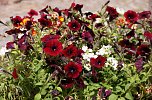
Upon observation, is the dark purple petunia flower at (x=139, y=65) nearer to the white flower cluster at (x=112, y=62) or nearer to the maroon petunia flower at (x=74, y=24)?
the white flower cluster at (x=112, y=62)

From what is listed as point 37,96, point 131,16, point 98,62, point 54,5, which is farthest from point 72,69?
point 54,5

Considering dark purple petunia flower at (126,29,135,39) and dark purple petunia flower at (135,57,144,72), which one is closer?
dark purple petunia flower at (135,57,144,72)

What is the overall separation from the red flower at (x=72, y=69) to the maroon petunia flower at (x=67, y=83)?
0.20 ft

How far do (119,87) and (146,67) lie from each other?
0.91ft

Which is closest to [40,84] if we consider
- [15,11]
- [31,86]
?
[31,86]

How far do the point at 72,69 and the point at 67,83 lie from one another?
0.38 feet

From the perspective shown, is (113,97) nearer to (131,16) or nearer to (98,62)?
(98,62)

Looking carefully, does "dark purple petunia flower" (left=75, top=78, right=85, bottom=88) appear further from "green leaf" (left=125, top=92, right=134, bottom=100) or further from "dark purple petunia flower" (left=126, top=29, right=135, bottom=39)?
"dark purple petunia flower" (left=126, top=29, right=135, bottom=39)

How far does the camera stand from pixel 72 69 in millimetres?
3227

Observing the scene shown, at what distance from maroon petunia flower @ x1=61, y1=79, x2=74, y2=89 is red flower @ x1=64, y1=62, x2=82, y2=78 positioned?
0.06m

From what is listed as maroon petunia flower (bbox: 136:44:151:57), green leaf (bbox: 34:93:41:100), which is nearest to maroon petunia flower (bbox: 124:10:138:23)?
maroon petunia flower (bbox: 136:44:151:57)

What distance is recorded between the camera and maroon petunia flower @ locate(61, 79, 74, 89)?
325 cm

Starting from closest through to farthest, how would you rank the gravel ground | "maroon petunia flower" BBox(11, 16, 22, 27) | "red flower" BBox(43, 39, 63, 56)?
1. "red flower" BBox(43, 39, 63, 56)
2. "maroon petunia flower" BBox(11, 16, 22, 27)
3. the gravel ground

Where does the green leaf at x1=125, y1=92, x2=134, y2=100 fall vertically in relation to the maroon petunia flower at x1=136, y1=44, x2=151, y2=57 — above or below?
below
